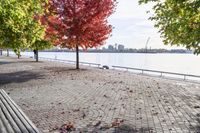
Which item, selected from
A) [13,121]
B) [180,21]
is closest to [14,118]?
[13,121]

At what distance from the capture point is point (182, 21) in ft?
47.9

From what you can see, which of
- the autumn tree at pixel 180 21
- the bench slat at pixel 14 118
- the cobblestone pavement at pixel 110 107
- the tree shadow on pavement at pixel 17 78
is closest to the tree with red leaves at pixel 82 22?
the tree shadow on pavement at pixel 17 78

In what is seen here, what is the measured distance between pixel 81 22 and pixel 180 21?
20.7m

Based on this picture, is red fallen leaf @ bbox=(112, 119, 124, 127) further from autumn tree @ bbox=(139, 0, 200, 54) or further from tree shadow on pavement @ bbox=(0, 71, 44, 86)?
tree shadow on pavement @ bbox=(0, 71, 44, 86)

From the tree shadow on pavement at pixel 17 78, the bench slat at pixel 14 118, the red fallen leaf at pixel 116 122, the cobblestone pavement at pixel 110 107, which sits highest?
the bench slat at pixel 14 118

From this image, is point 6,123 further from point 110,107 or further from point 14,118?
point 110,107

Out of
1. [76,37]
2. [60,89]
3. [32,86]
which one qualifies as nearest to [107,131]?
[60,89]

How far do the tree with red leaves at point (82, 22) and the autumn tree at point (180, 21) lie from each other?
18.2 meters

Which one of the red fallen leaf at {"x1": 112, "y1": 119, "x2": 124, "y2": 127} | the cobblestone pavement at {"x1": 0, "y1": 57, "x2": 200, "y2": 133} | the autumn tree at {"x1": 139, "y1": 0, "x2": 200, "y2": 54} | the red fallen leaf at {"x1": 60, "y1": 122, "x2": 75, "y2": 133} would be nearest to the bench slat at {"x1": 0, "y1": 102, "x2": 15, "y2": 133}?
the cobblestone pavement at {"x1": 0, "y1": 57, "x2": 200, "y2": 133}

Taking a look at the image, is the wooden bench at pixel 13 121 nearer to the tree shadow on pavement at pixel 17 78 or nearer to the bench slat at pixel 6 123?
the bench slat at pixel 6 123

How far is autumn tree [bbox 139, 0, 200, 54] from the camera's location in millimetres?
13422

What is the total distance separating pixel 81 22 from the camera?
1369 inches

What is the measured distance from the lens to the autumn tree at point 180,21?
44.0ft

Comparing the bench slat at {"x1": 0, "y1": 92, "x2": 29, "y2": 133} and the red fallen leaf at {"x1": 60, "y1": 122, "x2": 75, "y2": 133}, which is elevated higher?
the bench slat at {"x1": 0, "y1": 92, "x2": 29, "y2": 133}
